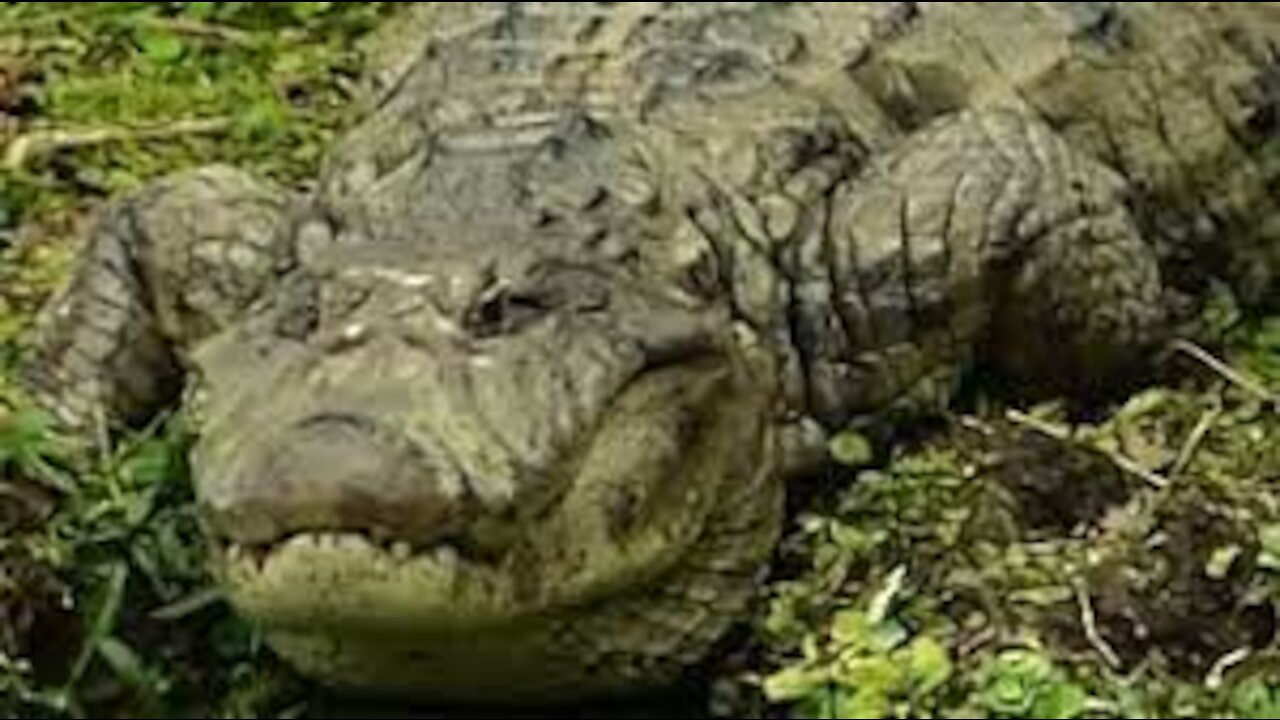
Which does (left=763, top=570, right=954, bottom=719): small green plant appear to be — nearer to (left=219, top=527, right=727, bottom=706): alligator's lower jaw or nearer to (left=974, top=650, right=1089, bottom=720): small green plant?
(left=974, top=650, right=1089, bottom=720): small green plant

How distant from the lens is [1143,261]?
17.4 feet

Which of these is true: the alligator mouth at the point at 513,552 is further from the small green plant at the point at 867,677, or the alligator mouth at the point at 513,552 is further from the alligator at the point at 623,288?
the small green plant at the point at 867,677

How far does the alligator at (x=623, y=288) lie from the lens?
4.12m

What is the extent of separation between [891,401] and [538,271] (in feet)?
2.55

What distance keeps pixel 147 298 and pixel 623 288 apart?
0.90 m

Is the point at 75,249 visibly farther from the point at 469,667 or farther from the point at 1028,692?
the point at 1028,692

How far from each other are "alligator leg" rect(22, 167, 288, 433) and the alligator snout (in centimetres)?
105

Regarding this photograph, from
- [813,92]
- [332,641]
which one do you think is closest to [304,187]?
[813,92]

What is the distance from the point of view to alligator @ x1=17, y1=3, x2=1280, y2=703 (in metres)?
4.12

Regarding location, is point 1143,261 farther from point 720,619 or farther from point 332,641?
point 332,641

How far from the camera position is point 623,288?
15.0 feet

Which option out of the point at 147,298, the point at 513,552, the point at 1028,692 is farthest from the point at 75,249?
the point at 1028,692

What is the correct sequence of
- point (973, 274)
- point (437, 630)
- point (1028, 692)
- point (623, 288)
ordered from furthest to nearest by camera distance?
point (973, 274)
point (623, 288)
point (1028, 692)
point (437, 630)

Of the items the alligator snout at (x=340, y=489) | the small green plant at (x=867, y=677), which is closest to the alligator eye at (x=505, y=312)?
the alligator snout at (x=340, y=489)
